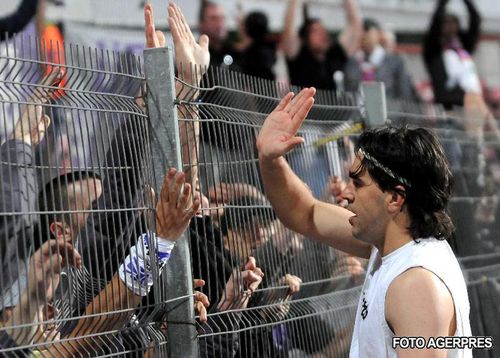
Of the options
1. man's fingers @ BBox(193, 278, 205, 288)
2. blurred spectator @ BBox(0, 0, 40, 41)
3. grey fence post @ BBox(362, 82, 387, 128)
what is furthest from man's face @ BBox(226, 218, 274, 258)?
blurred spectator @ BBox(0, 0, 40, 41)

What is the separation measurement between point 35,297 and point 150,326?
30.1 inches

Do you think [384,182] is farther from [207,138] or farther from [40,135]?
[40,135]

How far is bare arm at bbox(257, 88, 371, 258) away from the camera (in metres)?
5.10

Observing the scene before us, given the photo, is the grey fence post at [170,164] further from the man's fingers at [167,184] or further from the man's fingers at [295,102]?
the man's fingers at [295,102]

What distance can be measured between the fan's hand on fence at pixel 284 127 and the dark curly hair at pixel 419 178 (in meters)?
0.49

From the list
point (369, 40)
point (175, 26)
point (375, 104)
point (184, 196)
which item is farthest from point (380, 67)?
point (184, 196)

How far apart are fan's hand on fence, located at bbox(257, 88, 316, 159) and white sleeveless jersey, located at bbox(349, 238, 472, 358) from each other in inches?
30.9

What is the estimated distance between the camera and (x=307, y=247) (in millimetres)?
6234

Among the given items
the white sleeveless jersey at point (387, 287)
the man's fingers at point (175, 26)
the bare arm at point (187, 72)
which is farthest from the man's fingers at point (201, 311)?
the man's fingers at point (175, 26)

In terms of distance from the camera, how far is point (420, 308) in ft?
13.8

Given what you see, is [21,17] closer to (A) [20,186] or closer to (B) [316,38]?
(B) [316,38]

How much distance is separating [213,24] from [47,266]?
631 cm

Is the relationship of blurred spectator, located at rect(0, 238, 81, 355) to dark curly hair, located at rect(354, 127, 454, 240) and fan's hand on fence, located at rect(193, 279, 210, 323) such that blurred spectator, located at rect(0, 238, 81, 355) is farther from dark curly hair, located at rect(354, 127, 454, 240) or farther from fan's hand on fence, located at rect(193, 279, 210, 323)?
dark curly hair, located at rect(354, 127, 454, 240)

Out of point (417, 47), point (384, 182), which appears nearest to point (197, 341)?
point (384, 182)
